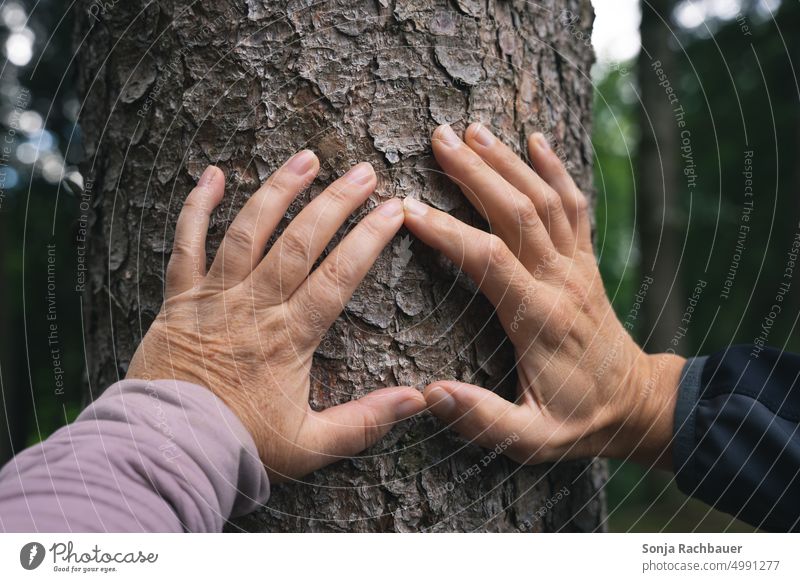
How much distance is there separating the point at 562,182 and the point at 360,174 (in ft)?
1.86

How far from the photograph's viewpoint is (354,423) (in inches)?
47.1

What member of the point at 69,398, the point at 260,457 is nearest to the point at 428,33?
the point at 260,457

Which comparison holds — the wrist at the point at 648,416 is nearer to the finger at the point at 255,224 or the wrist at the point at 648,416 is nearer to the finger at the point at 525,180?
the finger at the point at 525,180

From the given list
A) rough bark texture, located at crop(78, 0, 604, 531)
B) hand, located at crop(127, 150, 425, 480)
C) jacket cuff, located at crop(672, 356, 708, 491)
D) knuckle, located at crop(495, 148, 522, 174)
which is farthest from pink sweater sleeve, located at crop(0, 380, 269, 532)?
jacket cuff, located at crop(672, 356, 708, 491)

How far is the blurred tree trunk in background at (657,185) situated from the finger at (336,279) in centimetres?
477

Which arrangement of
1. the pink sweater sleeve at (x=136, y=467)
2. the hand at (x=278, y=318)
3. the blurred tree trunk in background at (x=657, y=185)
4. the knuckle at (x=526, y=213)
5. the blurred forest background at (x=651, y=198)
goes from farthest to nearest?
Result: the blurred tree trunk in background at (x=657, y=185), the blurred forest background at (x=651, y=198), the knuckle at (x=526, y=213), the hand at (x=278, y=318), the pink sweater sleeve at (x=136, y=467)

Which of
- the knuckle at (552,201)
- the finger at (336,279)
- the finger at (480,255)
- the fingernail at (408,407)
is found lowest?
the fingernail at (408,407)

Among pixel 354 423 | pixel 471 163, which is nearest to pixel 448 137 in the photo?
pixel 471 163

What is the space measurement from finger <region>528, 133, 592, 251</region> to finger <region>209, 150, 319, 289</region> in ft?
1.96

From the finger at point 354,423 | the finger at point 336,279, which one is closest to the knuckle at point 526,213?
the finger at point 336,279

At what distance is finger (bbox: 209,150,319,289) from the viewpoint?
3.92 feet

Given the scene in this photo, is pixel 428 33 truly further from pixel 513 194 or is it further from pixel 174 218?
pixel 174 218

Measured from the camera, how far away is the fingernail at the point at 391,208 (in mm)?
1225
